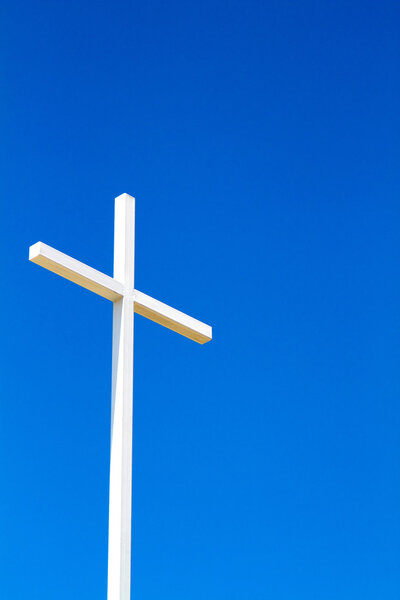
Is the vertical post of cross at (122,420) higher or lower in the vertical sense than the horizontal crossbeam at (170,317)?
lower

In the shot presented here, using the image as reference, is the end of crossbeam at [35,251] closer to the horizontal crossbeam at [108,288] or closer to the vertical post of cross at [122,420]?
the horizontal crossbeam at [108,288]

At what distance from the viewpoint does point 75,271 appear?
18.2 ft

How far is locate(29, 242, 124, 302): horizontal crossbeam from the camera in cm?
539

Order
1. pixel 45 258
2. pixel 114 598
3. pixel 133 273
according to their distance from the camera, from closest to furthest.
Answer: pixel 114 598
pixel 45 258
pixel 133 273

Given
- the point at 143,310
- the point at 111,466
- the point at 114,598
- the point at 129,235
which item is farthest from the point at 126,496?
the point at 129,235

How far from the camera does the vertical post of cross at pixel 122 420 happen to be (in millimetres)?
5133

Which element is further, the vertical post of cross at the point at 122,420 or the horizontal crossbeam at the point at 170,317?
the horizontal crossbeam at the point at 170,317

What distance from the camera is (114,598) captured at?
5051 millimetres

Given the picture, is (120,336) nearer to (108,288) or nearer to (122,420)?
(108,288)

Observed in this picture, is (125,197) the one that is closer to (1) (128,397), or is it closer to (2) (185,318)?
(2) (185,318)

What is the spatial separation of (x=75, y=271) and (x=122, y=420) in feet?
3.24

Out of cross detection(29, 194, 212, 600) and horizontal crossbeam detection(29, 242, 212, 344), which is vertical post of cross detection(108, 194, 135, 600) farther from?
horizontal crossbeam detection(29, 242, 212, 344)

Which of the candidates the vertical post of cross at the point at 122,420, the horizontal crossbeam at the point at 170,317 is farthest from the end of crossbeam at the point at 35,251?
the horizontal crossbeam at the point at 170,317

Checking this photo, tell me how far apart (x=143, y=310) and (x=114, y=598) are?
1958mm
